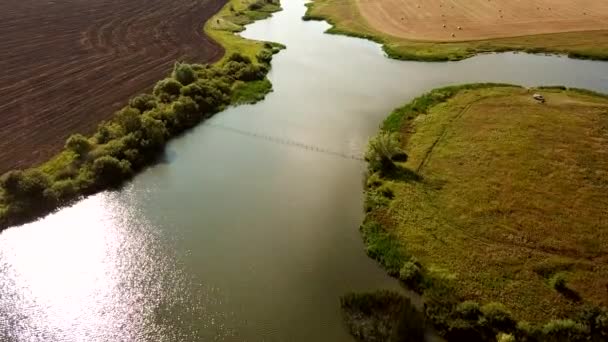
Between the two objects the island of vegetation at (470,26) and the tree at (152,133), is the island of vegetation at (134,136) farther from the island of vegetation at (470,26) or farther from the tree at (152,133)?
the island of vegetation at (470,26)

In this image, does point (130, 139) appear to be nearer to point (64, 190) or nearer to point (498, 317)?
point (64, 190)

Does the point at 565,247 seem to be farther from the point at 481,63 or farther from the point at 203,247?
the point at 481,63

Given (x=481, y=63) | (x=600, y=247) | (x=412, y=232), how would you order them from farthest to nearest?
(x=481, y=63)
(x=412, y=232)
(x=600, y=247)

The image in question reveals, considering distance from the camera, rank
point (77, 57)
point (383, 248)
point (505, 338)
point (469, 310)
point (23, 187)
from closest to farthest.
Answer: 1. point (505, 338)
2. point (469, 310)
3. point (383, 248)
4. point (23, 187)
5. point (77, 57)

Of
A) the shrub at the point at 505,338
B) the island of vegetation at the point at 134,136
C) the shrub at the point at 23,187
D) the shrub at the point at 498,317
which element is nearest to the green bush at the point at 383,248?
the shrub at the point at 498,317

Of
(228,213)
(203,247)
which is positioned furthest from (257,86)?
(203,247)

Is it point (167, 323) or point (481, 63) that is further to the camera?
point (481, 63)

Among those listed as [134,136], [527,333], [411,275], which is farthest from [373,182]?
[134,136]
